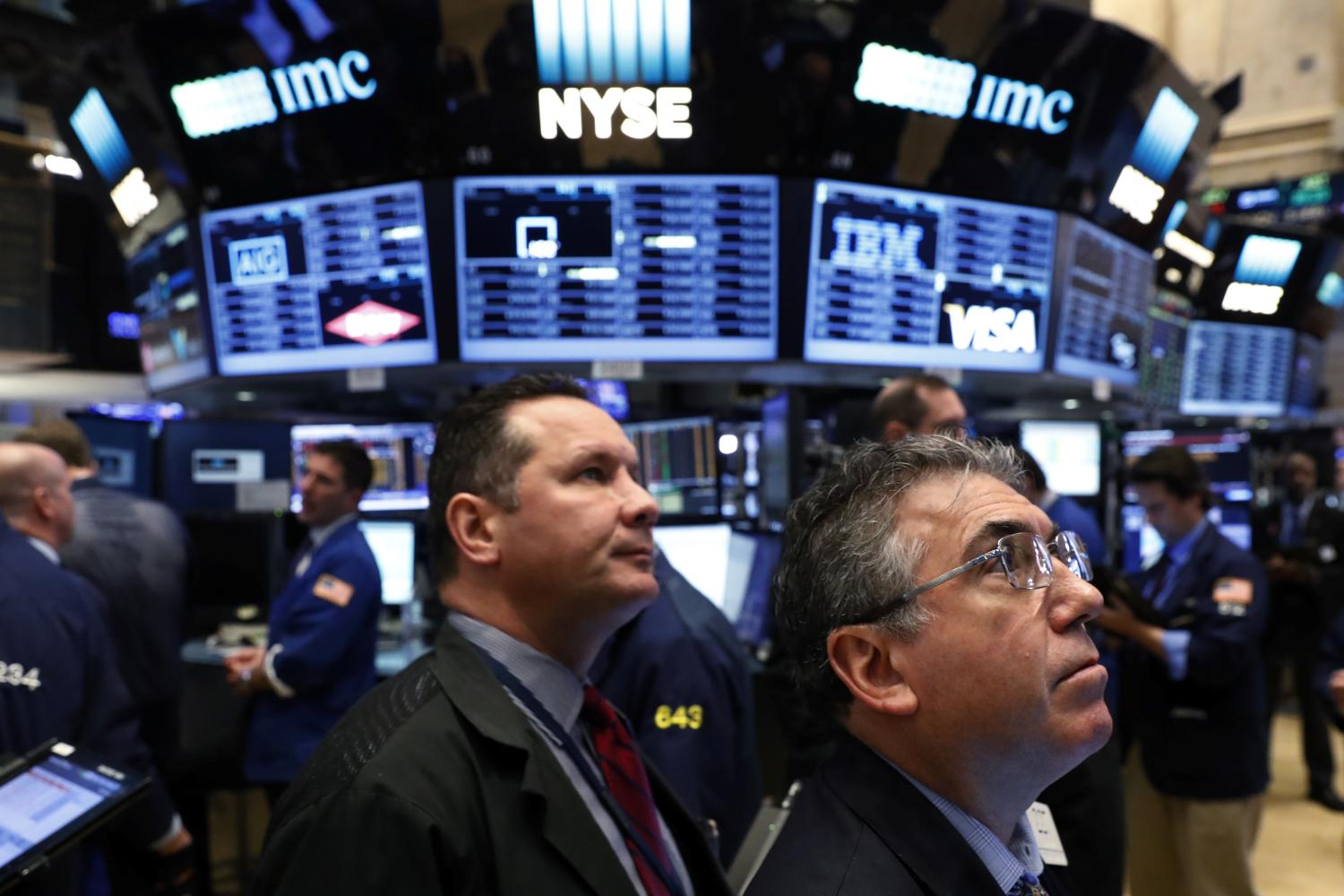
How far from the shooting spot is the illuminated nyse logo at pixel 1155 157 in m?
3.90

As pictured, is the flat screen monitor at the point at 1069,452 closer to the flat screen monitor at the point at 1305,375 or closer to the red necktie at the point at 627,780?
the flat screen monitor at the point at 1305,375

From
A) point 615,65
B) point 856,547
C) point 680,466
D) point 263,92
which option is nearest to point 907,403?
point 615,65

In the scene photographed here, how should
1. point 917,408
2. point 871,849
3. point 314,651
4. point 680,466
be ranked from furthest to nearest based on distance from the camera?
point 680,466
point 314,651
point 917,408
point 871,849

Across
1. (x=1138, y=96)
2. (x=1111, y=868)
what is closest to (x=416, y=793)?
(x=1111, y=868)

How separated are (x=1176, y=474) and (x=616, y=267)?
2055 millimetres

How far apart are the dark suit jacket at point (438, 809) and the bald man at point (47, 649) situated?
1220mm

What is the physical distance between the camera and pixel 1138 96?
3734 millimetres

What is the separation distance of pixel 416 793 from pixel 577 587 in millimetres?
465

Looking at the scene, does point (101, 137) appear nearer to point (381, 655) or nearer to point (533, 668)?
point (381, 655)

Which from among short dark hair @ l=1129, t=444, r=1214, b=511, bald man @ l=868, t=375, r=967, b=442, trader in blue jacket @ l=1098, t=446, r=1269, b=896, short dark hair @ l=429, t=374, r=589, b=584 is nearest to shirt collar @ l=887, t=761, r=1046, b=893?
short dark hair @ l=429, t=374, r=589, b=584

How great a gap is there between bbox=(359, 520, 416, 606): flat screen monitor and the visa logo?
2.70m

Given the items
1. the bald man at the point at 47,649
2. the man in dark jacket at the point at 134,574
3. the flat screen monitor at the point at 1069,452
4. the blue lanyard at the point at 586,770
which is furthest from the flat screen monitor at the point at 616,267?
the flat screen monitor at the point at 1069,452

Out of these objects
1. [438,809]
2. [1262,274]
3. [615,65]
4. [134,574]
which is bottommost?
[134,574]

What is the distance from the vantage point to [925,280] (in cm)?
363
